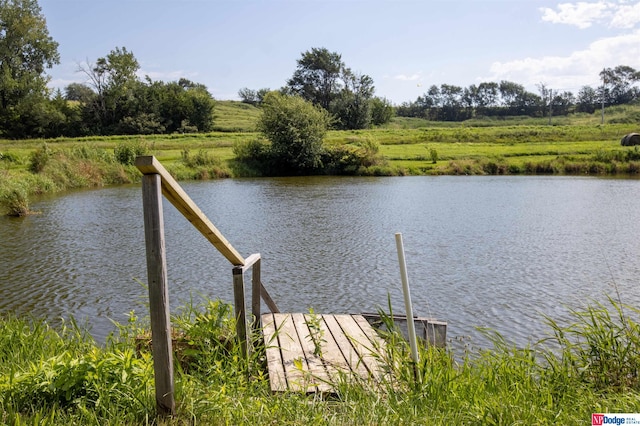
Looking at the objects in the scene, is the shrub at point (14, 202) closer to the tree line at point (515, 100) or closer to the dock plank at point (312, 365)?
the dock plank at point (312, 365)

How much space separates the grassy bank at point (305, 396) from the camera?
3910 millimetres

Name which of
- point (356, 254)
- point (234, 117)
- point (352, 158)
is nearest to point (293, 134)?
point (352, 158)

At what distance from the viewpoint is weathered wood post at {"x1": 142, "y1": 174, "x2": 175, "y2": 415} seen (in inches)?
144

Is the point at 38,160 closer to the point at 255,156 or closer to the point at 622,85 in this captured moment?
the point at 255,156

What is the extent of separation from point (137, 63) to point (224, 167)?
4053 centimetres

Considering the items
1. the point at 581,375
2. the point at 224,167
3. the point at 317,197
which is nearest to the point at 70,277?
the point at 581,375

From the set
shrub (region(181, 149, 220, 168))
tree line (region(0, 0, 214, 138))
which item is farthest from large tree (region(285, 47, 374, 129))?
shrub (region(181, 149, 220, 168))

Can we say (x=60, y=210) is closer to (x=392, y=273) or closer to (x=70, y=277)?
(x=70, y=277)

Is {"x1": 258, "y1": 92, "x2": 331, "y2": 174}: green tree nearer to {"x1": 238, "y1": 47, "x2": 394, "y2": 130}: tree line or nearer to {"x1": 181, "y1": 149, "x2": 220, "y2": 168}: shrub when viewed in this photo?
{"x1": 181, "y1": 149, "x2": 220, "y2": 168}: shrub

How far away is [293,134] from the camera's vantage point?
43.9 m

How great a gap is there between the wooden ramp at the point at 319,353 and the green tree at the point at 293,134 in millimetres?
37824

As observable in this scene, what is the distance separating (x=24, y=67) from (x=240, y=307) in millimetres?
77056

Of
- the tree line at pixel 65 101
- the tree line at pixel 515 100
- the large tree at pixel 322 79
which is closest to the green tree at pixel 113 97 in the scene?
the tree line at pixel 65 101

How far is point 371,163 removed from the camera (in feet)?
146
